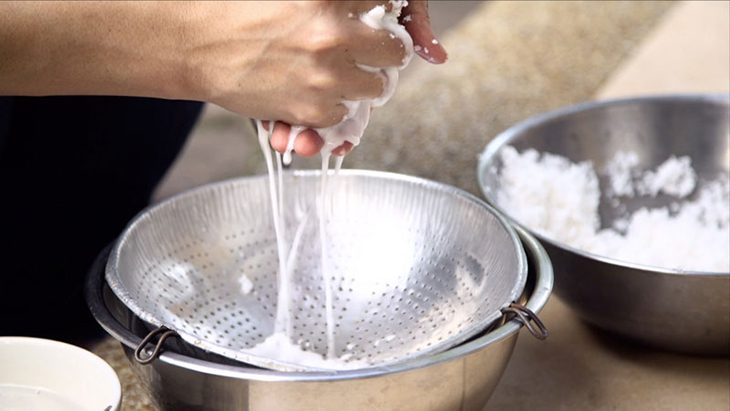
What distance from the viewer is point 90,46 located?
30.0 inches

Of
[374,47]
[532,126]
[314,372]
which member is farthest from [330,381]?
[532,126]

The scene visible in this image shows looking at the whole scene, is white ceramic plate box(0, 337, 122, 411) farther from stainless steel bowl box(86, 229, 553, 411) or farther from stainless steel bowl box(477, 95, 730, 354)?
stainless steel bowl box(477, 95, 730, 354)

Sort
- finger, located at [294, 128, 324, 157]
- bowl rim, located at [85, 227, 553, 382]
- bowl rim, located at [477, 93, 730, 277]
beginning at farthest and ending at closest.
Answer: bowl rim, located at [477, 93, 730, 277] < finger, located at [294, 128, 324, 157] < bowl rim, located at [85, 227, 553, 382]

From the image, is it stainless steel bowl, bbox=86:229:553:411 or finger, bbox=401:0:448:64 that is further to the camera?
finger, bbox=401:0:448:64

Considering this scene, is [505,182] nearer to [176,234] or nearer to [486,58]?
[176,234]

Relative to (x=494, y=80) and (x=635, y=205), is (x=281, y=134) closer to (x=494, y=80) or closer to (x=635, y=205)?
(x=635, y=205)

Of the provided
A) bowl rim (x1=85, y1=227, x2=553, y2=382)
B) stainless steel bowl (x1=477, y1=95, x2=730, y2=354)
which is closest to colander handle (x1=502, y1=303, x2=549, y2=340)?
bowl rim (x1=85, y1=227, x2=553, y2=382)

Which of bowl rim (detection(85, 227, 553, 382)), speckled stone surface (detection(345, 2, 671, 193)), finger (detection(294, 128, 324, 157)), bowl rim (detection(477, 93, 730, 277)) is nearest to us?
bowl rim (detection(85, 227, 553, 382))

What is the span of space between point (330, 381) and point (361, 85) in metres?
0.24

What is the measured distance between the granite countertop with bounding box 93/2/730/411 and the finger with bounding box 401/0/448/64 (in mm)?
331

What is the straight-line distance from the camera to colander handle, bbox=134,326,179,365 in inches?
29.1

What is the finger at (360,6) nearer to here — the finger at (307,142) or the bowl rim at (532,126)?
the finger at (307,142)

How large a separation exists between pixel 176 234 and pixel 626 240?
0.50 m

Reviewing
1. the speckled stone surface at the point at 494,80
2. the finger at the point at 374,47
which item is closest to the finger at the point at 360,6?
the finger at the point at 374,47
